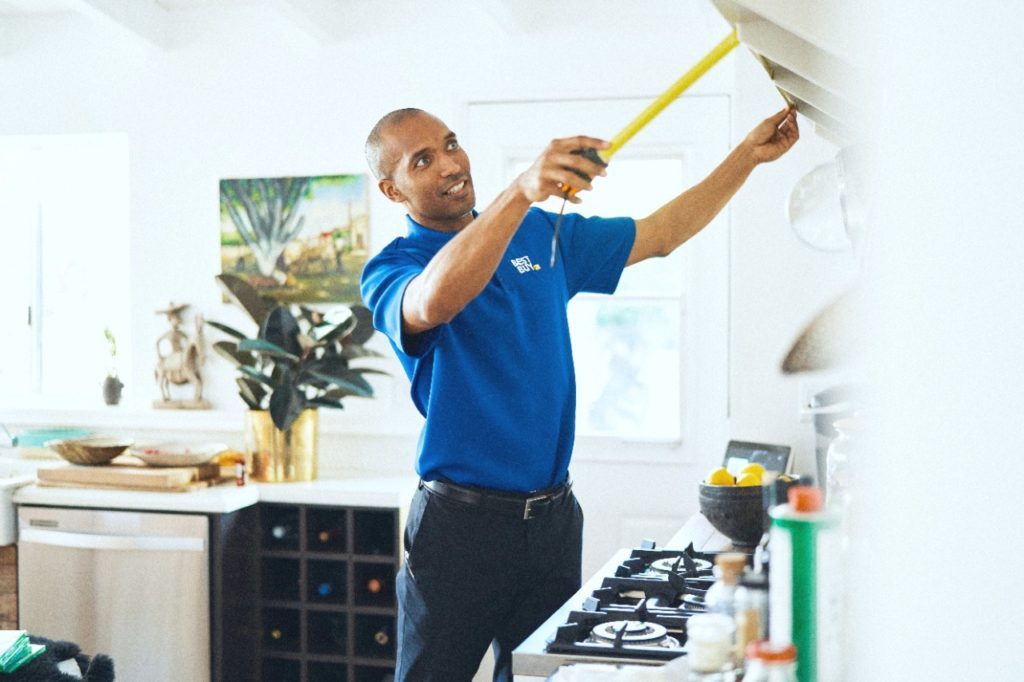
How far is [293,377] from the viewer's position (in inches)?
140

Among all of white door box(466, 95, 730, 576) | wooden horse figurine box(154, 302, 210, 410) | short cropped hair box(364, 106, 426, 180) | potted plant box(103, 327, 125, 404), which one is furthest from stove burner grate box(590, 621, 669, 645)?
potted plant box(103, 327, 125, 404)

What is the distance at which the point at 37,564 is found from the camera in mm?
3520

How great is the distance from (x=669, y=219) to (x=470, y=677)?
3.14ft

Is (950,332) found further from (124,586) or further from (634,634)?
(124,586)

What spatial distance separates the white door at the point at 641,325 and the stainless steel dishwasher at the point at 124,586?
1337mm

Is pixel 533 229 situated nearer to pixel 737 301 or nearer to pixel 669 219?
pixel 669 219

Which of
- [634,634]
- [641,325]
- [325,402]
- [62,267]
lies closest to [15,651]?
[325,402]

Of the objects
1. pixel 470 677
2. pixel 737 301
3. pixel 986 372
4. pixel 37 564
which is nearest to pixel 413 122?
pixel 470 677

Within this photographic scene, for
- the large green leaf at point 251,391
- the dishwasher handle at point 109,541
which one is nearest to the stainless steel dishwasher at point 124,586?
the dishwasher handle at point 109,541

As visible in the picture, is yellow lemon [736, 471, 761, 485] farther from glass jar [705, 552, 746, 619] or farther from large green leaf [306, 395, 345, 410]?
large green leaf [306, 395, 345, 410]

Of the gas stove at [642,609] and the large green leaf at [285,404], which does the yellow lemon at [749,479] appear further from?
the large green leaf at [285,404]

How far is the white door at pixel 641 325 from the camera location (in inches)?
142

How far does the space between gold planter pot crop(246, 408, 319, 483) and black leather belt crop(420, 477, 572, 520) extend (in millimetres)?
1745

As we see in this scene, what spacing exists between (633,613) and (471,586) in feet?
1.53
